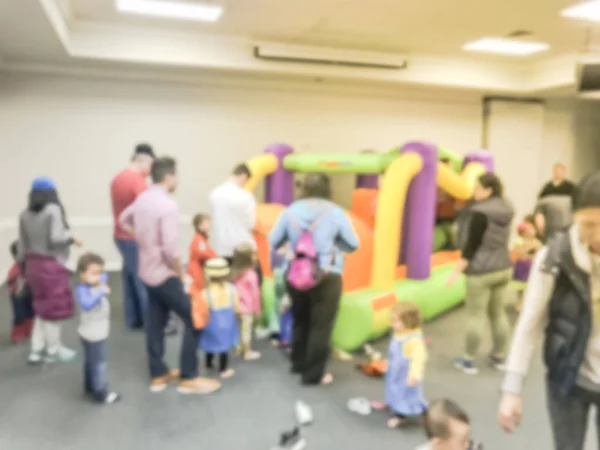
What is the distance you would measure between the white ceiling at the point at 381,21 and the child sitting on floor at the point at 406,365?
307 cm

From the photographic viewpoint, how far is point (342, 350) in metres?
4.25

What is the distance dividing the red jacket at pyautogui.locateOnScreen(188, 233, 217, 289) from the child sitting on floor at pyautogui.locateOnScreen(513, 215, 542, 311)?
10.4ft

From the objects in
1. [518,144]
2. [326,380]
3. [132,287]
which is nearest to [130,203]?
[132,287]

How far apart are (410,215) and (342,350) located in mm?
1388

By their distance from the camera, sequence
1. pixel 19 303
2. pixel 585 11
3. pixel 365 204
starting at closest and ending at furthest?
pixel 19 303 < pixel 585 11 < pixel 365 204

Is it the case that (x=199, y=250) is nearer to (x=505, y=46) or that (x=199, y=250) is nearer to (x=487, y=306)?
(x=487, y=306)

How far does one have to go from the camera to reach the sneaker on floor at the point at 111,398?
11.3 ft

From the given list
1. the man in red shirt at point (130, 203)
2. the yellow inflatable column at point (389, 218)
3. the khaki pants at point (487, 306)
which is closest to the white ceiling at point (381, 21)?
the yellow inflatable column at point (389, 218)

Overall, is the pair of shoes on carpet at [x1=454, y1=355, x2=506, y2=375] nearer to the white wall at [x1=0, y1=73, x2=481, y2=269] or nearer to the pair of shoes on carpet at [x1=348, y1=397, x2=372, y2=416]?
the pair of shoes on carpet at [x1=348, y1=397, x2=372, y2=416]

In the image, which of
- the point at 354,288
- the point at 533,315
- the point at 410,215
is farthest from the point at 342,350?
the point at 533,315

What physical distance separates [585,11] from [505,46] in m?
1.68

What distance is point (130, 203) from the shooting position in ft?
14.2

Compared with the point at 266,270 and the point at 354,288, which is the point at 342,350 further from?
the point at 266,270

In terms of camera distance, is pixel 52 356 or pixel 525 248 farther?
pixel 525 248
